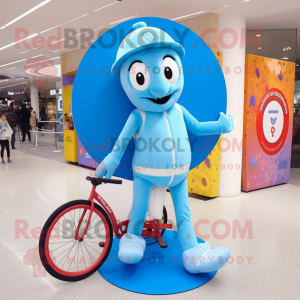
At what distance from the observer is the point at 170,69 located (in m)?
2.20

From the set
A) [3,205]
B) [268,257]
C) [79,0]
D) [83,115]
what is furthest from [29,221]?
[79,0]

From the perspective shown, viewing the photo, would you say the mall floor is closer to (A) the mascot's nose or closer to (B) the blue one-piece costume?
(B) the blue one-piece costume

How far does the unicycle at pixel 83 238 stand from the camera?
2.14 m

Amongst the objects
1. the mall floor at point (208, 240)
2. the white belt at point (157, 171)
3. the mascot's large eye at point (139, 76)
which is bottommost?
the mall floor at point (208, 240)

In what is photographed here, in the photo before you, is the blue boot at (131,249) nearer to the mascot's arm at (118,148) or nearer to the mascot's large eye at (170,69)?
the mascot's arm at (118,148)

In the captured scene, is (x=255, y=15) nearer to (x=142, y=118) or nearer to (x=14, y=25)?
(x=142, y=118)

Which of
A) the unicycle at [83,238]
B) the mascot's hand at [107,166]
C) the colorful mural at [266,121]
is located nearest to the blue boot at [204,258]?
the unicycle at [83,238]

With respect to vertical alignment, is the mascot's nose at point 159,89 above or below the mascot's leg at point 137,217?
above

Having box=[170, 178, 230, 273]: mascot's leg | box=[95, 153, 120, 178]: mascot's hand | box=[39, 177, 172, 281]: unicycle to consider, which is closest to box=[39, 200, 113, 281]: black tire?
box=[39, 177, 172, 281]: unicycle

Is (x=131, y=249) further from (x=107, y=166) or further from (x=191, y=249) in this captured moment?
(x=107, y=166)

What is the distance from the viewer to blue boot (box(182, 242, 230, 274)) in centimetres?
220

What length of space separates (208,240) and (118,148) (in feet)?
4.71

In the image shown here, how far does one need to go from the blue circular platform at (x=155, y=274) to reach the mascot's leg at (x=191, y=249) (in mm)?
104

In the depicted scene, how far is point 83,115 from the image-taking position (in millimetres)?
2371
